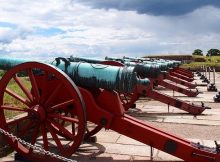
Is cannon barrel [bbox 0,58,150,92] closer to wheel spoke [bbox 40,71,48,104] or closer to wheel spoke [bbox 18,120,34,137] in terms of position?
wheel spoke [bbox 40,71,48,104]

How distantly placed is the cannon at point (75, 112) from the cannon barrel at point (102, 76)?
12 millimetres

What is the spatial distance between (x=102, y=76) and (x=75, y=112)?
618 millimetres

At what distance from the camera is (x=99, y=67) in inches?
240

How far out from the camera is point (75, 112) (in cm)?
593

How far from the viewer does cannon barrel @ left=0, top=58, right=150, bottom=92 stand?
589cm

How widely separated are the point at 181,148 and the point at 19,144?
7.26ft

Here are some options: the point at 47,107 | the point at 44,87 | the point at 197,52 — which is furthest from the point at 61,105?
the point at 197,52

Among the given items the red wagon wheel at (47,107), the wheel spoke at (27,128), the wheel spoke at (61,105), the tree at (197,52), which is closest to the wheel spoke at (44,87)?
the red wagon wheel at (47,107)

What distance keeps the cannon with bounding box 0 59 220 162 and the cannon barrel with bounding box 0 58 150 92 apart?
1 centimetres

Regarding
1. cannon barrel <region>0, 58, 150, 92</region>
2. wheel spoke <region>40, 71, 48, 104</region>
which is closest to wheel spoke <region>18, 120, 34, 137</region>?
wheel spoke <region>40, 71, 48, 104</region>

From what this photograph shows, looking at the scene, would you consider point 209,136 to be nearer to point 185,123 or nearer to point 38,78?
point 185,123

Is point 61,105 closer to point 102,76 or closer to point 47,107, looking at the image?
point 47,107

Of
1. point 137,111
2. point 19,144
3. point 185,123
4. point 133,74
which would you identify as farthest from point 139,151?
point 137,111

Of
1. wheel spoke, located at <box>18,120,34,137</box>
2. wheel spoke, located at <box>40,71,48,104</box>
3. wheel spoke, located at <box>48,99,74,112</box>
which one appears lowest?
wheel spoke, located at <box>18,120,34,137</box>
